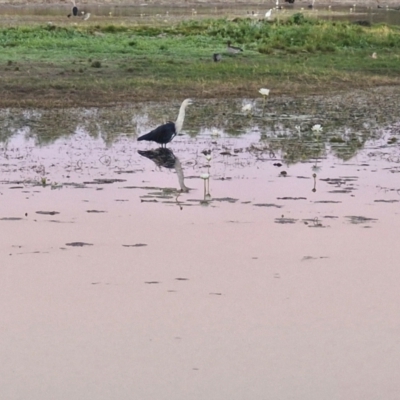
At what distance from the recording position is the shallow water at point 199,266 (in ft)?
19.9

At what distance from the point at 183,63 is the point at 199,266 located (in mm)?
14047

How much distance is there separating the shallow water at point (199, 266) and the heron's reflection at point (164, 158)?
39mm

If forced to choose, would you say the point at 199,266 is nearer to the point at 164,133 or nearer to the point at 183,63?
the point at 164,133

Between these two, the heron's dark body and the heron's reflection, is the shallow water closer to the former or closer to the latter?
the heron's reflection

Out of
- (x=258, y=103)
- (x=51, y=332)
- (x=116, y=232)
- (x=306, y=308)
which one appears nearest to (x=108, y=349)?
(x=51, y=332)

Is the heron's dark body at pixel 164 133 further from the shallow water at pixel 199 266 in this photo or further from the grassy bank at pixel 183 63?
the grassy bank at pixel 183 63

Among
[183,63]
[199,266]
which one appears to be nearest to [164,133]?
[199,266]

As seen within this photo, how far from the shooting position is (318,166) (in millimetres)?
12047

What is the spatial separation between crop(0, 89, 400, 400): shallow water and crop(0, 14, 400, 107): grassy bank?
157 inches

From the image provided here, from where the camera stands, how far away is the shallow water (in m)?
6.08

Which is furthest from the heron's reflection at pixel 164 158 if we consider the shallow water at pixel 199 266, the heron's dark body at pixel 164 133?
the heron's dark body at pixel 164 133

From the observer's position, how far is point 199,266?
8180mm

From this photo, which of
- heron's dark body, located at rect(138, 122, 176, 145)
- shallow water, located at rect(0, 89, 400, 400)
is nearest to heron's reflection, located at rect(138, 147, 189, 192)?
shallow water, located at rect(0, 89, 400, 400)

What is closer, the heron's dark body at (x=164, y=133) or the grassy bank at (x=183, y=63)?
the heron's dark body at (x=164, y=133)
